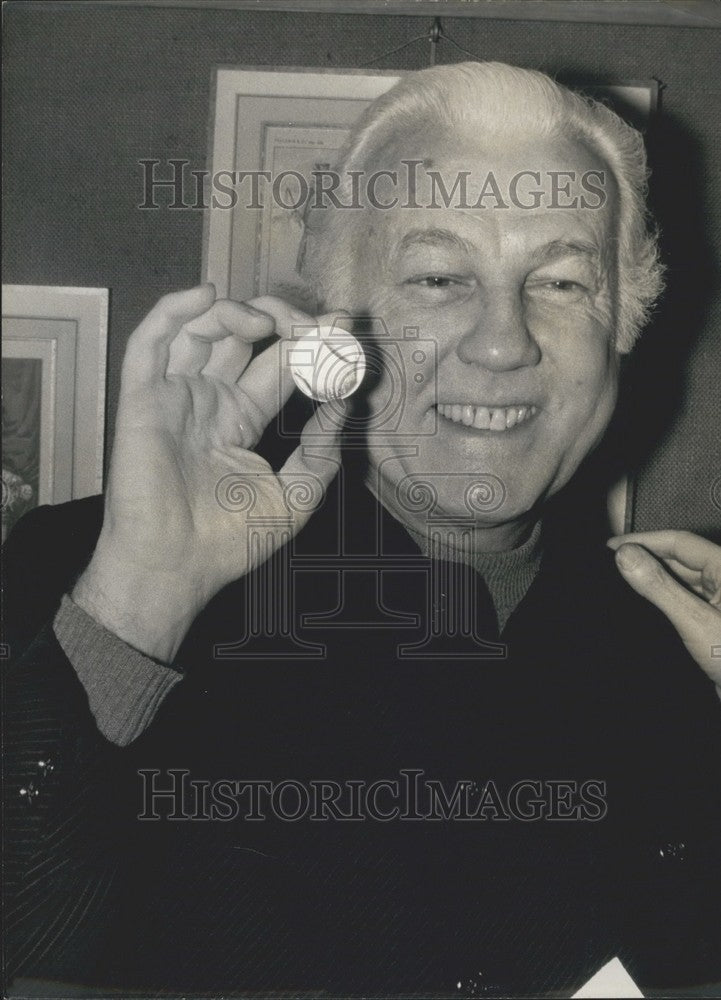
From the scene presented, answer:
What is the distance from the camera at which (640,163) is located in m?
0.86

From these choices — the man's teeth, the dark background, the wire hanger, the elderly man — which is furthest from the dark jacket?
the wire hanger

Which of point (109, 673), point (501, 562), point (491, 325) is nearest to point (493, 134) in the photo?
point (491, 325)

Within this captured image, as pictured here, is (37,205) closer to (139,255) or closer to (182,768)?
(139,255)

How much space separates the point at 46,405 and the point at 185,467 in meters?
0.17

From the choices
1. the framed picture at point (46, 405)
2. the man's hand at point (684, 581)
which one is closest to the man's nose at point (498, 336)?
the man's hand at point (684, 581)

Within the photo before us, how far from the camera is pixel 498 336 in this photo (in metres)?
0.78

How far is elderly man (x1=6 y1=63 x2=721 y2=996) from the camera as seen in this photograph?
2.42ft

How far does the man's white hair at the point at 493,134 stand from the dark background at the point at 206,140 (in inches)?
1.3

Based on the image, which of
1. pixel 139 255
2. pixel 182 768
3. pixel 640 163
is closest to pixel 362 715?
pixel 182 768

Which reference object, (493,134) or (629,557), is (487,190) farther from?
(629,557)

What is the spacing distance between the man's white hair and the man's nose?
0.36 ft

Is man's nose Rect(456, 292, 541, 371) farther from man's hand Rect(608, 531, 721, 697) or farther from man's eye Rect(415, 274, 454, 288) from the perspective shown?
man's hand Rect(608, 531, 721, 697)

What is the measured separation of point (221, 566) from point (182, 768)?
18cm

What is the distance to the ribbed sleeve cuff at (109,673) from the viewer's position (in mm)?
710
